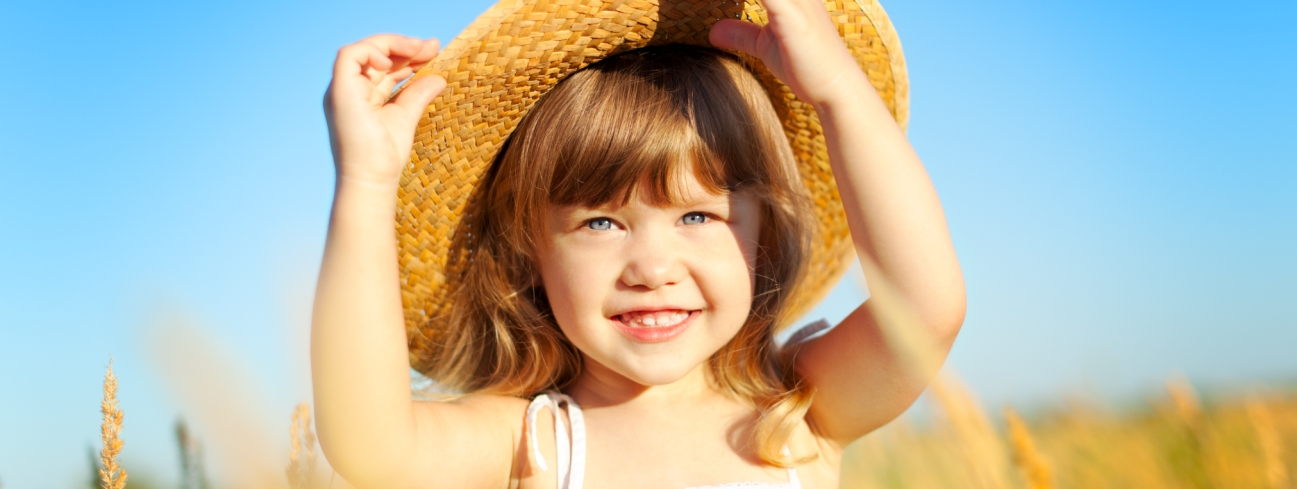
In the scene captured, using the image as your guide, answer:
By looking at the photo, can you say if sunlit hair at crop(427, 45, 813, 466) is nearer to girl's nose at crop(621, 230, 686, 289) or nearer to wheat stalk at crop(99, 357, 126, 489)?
girl's nose at crop(621, 230, 686, 289)

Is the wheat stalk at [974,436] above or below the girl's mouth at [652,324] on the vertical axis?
above

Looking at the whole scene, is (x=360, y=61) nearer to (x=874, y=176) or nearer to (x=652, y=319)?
(x=652, y=319)

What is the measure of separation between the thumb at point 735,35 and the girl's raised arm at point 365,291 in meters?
0.63

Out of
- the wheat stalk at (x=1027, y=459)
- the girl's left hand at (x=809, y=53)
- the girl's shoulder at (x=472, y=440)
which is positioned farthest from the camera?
the girl's shoulder at (x=472, y=440)

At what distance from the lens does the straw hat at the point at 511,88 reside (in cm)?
181

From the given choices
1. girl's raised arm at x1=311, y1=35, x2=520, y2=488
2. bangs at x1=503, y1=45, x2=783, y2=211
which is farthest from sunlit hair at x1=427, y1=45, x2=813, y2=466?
girl's raised arm at x1=311, y1=35, x2=520, y2=488

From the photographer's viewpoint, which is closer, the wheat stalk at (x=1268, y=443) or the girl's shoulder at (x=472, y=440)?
the wheat stalk at (x=1268, y=443)

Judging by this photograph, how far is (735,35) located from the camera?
1.87 metres

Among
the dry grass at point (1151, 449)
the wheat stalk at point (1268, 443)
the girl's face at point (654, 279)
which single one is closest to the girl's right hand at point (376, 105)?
the girl's face at point (654, 279)

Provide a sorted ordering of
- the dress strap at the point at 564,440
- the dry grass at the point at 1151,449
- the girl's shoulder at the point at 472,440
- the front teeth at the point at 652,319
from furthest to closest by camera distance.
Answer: the dress strap at the point at 564,440 < the front teeth at the point at 652,319 < the girl's shoulder at the point at 472,440 < the dry grass at the point at 1151,449

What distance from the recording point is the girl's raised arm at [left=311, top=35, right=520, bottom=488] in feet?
5.14

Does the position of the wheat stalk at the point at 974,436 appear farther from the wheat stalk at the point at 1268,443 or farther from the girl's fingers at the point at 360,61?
the girl's fingers at the point at 360,61

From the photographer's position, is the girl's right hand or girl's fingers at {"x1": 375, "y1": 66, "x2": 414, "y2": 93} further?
girl's fingers at {"x1": 375, "y1": 66, "x2": 414, "y2": 93}

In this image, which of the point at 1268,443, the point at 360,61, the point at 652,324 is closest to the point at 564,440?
the point at 652,324
